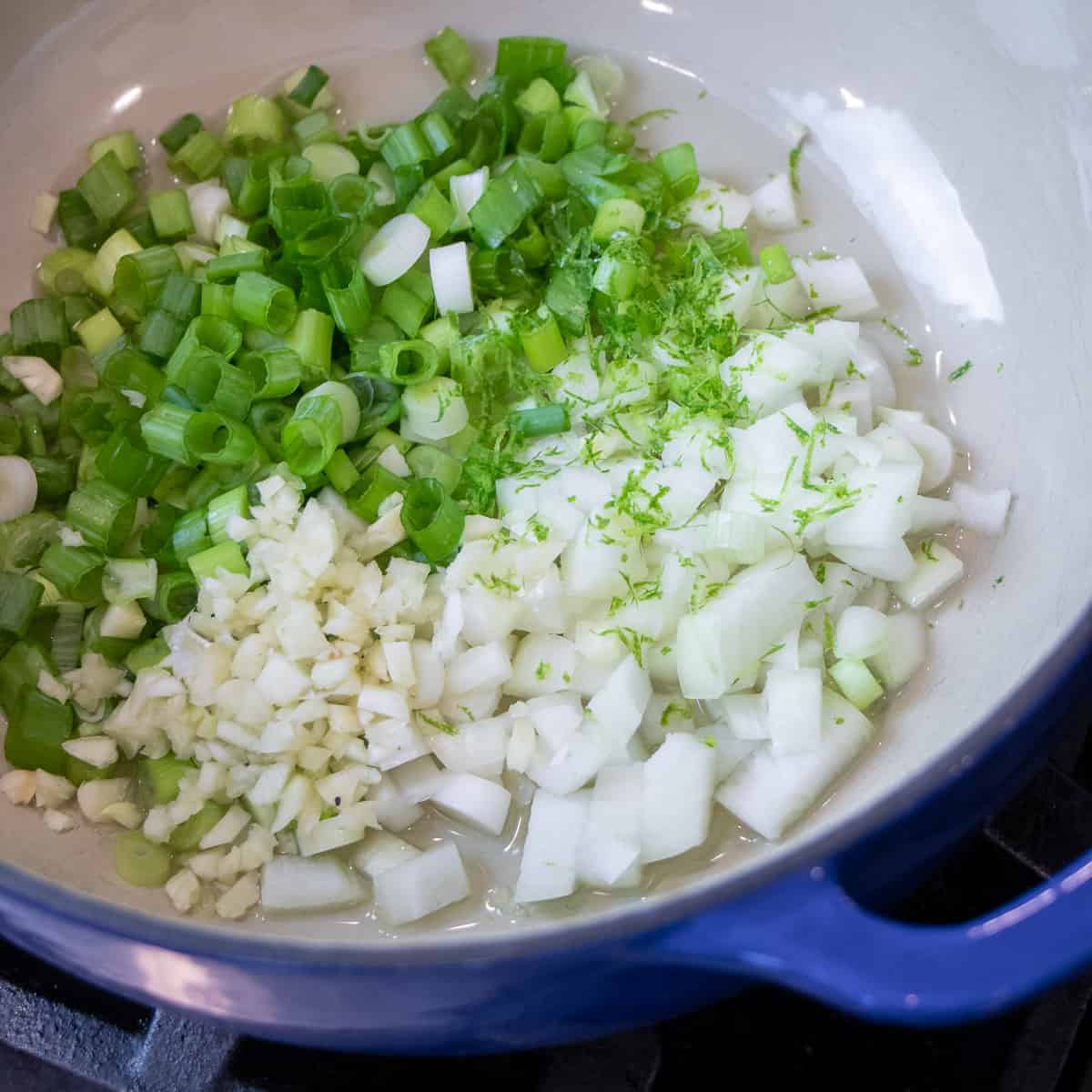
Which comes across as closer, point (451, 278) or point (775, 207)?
point (451, 278)

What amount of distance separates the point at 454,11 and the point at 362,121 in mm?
206

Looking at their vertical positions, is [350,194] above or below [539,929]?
above

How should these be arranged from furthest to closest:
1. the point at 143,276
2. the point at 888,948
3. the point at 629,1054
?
the point at 143,276 → the point at 629,1054 → the point at 888,948

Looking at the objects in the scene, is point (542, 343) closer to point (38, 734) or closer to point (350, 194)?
point (350, 194)

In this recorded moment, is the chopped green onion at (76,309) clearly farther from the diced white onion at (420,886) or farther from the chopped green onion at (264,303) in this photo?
the diced white onion at (420,886)

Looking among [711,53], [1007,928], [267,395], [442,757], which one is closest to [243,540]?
[267,395]

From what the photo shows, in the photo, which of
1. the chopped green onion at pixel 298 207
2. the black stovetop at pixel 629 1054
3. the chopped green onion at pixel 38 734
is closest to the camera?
the black stovetop at pixel 629 1054

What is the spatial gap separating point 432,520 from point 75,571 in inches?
15.2

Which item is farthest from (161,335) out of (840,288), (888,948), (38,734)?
(888,948)

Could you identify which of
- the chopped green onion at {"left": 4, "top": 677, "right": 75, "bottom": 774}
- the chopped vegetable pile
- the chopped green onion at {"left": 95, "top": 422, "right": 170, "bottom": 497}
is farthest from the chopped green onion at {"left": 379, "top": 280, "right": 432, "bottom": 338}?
the chopped green onion at {"left": 4, "top": 677, "right": 75, "bottom": 774}

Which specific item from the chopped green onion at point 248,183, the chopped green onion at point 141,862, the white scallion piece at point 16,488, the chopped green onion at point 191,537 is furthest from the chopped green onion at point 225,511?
the chopped green onion at point 248,183

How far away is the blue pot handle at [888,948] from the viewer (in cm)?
Answer: 74

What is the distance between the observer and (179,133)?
156cm

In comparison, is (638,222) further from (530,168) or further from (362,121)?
(362,121)
